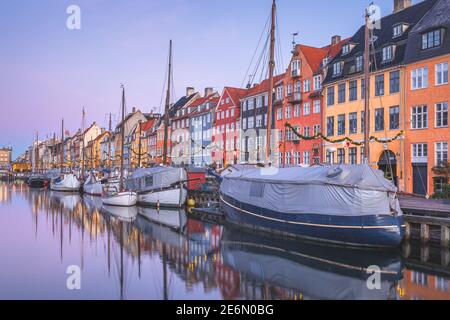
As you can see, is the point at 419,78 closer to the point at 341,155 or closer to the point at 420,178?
the point at 420,178

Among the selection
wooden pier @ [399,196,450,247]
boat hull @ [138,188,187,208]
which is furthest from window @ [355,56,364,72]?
wooden pier @ [399,196,450,247]

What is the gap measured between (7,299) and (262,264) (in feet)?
32.2

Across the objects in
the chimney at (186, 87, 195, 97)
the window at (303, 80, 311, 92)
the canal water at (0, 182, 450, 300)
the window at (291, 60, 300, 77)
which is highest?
the chimney at (186, 87, 195, 97)

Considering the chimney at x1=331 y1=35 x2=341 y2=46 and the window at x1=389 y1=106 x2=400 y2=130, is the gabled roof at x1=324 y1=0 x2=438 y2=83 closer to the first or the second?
the window at x1=389 y1=106 x2=400 y2=130

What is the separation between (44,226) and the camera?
33.7 meters

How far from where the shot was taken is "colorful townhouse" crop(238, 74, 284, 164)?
2334 inches

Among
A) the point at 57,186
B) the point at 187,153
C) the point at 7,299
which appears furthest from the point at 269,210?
the point at 57,186

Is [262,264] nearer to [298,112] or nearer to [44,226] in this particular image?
[44,226]

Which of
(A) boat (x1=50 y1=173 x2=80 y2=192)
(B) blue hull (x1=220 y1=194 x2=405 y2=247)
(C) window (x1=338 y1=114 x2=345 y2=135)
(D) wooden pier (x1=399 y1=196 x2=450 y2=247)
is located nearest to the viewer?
(B) blue hull (x1=220 y1=194 x2=405 y2=247)

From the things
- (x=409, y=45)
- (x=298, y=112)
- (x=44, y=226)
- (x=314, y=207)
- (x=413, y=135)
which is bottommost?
(x=44, y=226)

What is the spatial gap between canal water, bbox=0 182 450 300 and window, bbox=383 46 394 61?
23.4 metres

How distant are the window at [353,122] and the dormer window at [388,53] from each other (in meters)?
6.06

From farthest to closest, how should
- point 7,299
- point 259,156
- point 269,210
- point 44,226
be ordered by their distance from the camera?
point 259,156 < point 44,226 < point 269,210 < point 7,299

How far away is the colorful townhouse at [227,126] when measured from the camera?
68.5m
